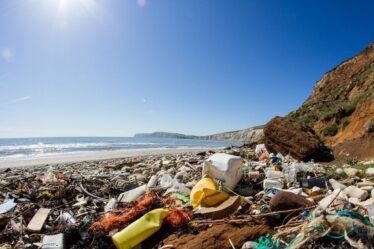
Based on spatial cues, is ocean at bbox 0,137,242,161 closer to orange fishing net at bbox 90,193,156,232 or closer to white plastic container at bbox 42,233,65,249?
white plastic container at bbox 42,233,65,249

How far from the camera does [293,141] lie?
31.1 ft

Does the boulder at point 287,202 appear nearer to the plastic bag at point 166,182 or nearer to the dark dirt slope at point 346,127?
the plastic bag at point 166,182

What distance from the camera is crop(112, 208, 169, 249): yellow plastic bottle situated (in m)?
3.02

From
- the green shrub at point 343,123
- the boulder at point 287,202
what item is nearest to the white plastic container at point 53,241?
the boulder at point 287,202

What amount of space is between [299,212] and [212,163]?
2.04m

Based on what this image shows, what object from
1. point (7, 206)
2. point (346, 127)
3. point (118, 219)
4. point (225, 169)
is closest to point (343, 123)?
point (346, 127)

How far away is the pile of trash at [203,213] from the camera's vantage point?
244cm

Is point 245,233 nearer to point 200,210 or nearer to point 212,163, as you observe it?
point 200,210

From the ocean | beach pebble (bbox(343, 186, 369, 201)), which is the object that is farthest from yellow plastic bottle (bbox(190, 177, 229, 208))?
the ocean

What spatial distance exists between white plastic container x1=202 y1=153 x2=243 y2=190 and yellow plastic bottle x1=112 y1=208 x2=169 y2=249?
1692mm

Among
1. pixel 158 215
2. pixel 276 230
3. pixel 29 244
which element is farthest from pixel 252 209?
pixel 29 244

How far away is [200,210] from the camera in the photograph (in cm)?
354

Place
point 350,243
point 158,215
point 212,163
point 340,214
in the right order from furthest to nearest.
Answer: point 212,163
point 158,215
point 340,214
point 350,243

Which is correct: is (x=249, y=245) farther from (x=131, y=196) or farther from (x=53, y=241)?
(x=131, y=196)
